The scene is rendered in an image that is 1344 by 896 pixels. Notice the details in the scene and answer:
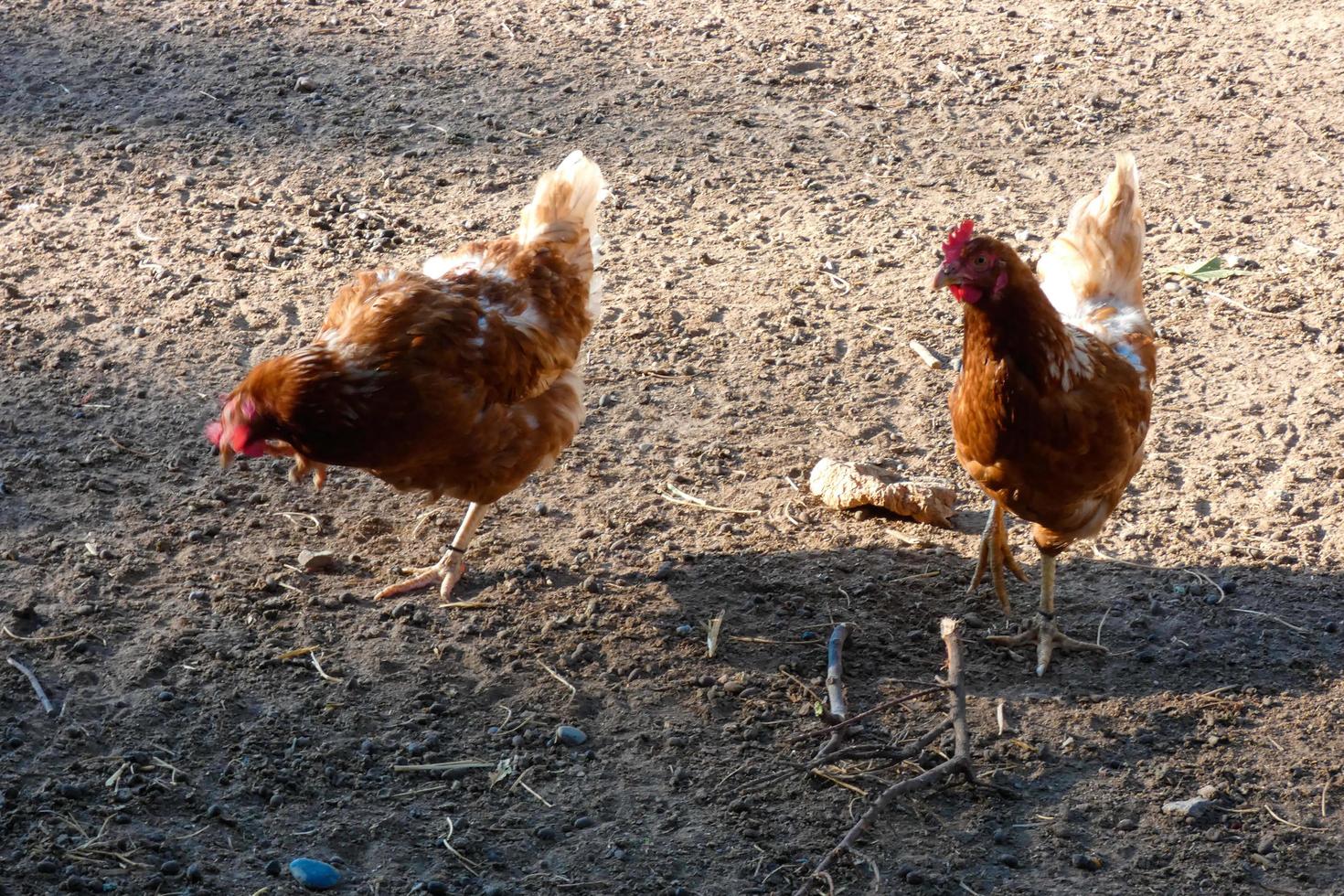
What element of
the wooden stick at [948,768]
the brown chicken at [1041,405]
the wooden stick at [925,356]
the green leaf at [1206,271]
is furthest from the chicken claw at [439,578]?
the green leaf at [1206,271]

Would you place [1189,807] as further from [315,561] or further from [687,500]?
[315,561]

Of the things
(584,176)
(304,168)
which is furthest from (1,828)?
(304,168)

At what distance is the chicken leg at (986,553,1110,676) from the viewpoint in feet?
14.3

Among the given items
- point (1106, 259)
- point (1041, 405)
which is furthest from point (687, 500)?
point (1106, 259)

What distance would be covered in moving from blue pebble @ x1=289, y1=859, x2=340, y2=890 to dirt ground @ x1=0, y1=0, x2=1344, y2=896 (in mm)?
37

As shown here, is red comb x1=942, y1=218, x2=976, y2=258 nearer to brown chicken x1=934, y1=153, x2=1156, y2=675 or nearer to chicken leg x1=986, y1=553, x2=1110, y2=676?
brown chicken x1=934, y1=153, x2=1156, y2=675

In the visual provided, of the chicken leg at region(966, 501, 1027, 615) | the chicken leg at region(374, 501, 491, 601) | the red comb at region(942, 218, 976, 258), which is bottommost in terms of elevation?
the chicken leg at region(374, 501, 491, 601)

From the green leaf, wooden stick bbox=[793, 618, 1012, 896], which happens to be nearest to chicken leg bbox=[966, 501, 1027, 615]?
wooden stick bbox=[793, 618, 1012, 896]

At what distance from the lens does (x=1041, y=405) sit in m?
3.88

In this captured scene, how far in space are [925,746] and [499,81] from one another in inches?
235

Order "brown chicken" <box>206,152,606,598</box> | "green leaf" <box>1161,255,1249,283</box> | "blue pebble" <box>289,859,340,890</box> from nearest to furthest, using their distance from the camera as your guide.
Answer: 1. "blue pebble" <box>289,859,340,890</box>
2. "brown chicken" <box>206,152,606,598</box>
3. "green leaf" <box>1161,255,1249,283</box>

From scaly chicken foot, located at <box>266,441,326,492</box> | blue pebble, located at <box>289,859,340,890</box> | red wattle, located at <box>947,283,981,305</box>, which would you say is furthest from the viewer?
scaly chicken foot, located at <box>266,441,326,492</box>

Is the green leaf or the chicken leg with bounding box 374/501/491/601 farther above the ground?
the green leaf

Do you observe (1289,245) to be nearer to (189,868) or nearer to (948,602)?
(948,602)
